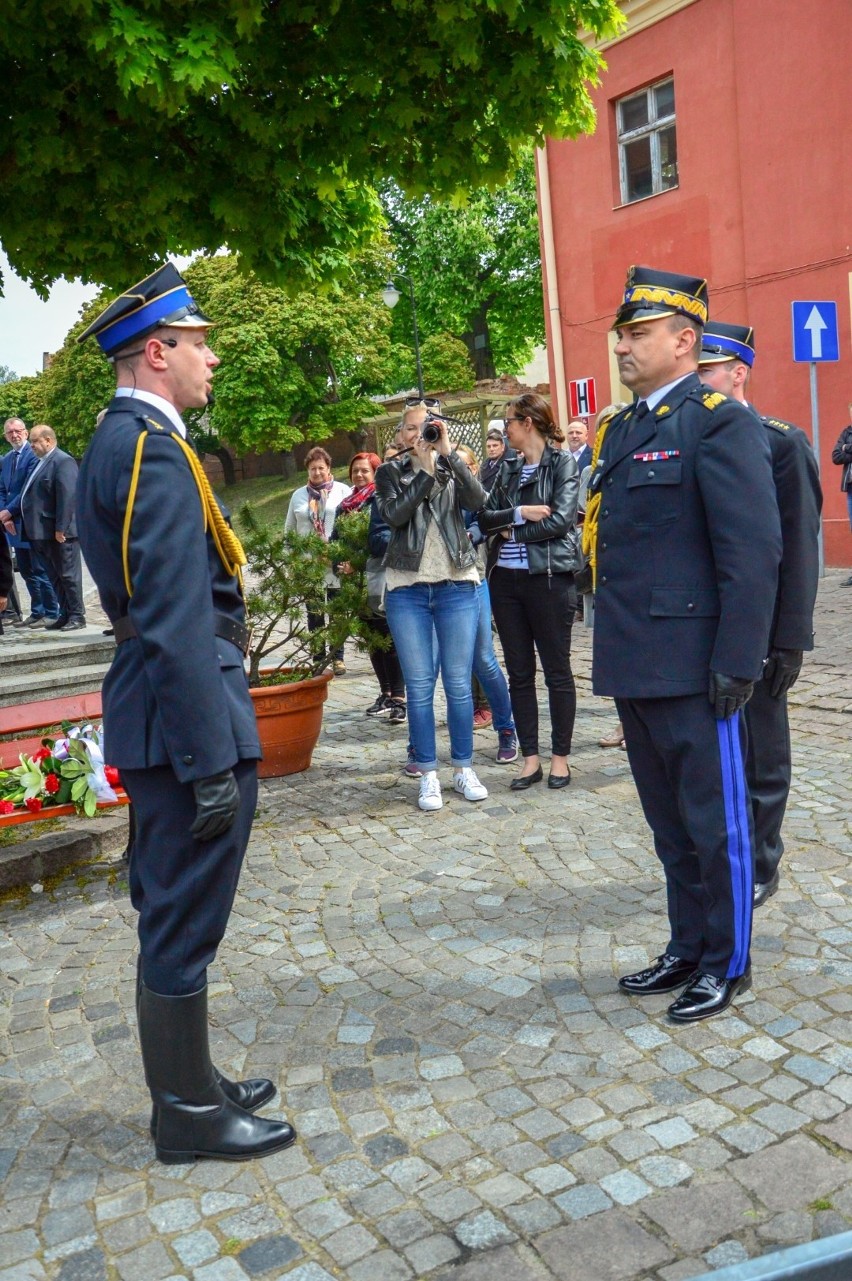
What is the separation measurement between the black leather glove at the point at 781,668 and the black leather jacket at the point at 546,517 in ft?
6.76

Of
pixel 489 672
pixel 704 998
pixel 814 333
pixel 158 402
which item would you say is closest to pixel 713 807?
pixel 704 998

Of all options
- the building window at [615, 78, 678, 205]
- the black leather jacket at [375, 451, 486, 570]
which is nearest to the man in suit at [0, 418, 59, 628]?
the black leather jacket at [375, 451, 486, 570]

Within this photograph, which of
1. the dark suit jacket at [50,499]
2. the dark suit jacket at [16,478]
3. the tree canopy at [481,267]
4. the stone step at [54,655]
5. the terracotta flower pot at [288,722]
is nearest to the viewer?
the terracotta flower pot at [288,722]

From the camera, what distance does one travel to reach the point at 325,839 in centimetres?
569

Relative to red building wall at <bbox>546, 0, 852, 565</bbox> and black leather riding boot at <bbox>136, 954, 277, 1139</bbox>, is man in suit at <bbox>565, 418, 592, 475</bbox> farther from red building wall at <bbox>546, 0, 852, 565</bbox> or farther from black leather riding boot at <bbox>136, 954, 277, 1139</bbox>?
black leather riding boot at <bbox>136, 954, 277, 1139</bbox>

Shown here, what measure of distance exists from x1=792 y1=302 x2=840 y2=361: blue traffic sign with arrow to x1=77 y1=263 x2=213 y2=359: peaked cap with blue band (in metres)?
11.6

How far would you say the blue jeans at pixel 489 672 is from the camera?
6.91 metres

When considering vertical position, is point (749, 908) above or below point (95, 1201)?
above

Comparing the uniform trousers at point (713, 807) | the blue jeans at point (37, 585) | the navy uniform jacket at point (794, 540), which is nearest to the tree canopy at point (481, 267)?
the blue jeans at point (37, 585)

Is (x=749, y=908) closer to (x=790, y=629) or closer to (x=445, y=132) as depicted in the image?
(x=790, y=629)

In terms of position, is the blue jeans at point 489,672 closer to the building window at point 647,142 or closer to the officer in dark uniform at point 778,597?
the officer in dark uniform at point 778,597

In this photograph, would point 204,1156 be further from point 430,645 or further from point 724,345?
point 430,645

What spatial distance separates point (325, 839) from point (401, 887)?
871 mm

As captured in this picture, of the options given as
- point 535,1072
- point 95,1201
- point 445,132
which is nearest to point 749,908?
point 535,1072
